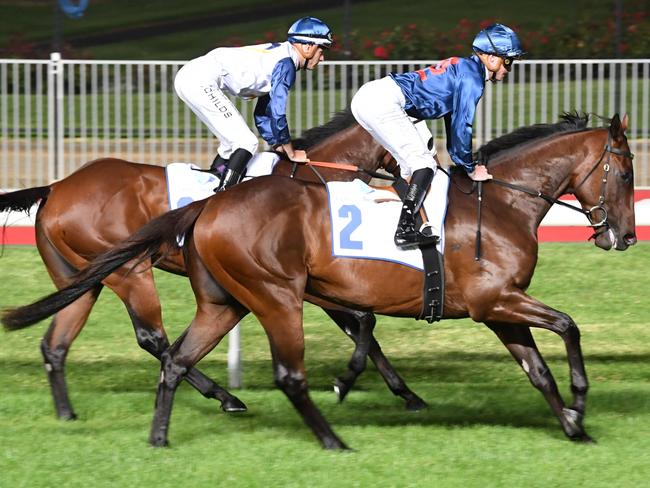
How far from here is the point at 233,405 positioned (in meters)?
7.45

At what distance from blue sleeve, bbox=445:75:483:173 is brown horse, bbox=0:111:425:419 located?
3.40 feet

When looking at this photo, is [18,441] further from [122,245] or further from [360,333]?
[360,333]

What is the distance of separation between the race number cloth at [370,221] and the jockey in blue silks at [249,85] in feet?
3.28

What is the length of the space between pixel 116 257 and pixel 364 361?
5.80ft

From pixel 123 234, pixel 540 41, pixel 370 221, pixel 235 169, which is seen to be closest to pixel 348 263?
pixel 370 221

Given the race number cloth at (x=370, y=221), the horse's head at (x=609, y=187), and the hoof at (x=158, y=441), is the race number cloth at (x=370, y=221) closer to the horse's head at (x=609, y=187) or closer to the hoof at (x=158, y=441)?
the horse's head at (x=609, y=187)

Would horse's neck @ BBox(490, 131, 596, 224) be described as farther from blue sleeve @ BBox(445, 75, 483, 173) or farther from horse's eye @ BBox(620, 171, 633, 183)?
blue sleeve @ BBox(445, 75, 483, 173)

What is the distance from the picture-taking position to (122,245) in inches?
268

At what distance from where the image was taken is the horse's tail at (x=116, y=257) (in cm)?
675

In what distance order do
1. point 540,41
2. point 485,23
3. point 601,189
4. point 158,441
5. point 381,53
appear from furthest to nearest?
point 485,23 → point 540,41 → point 381,53 → point 601,189 → point 158,441

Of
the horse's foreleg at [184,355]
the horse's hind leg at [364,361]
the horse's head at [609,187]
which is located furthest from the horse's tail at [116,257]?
the horse's head at [609,187]

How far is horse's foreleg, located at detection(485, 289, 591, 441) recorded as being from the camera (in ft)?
22.2

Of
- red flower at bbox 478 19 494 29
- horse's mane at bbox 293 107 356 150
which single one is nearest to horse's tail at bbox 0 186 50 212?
horse's mane at bbox 293 107 356 150

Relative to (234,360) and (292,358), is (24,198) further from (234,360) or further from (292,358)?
(292,358)
